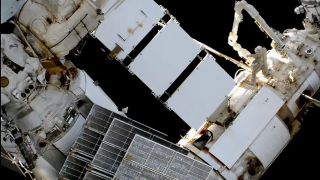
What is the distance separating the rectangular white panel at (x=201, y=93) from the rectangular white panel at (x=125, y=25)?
2.71 feet

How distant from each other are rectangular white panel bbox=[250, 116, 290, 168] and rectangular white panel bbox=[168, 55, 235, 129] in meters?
0.77

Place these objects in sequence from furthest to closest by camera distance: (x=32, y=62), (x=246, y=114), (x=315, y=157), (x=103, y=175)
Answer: (x=315, y=157) < (x=246, y=114) < (x=103, y=175) < (x=32, y=62)

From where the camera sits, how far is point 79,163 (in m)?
6.35

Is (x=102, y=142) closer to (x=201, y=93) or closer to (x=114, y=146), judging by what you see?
(x=114, y=146)

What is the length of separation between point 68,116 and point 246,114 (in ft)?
7.48

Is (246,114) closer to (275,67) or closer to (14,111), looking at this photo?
(275,67)

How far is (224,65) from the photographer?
9211 mm

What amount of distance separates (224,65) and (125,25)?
313 centimetres

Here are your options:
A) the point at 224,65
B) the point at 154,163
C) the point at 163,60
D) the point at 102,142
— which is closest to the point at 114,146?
the point at 102,142

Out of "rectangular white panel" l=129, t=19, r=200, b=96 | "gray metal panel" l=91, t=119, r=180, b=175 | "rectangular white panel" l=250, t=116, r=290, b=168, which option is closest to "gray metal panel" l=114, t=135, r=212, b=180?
"gray metal panel" l=91, t=119, r=180, b=175

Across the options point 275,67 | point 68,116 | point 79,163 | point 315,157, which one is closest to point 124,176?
point 79,163

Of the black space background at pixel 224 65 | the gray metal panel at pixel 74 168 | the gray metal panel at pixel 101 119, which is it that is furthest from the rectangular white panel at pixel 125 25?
the black space background at pixel 224 65

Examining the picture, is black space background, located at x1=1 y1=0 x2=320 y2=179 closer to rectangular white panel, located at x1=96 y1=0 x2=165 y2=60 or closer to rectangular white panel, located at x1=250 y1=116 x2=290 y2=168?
rectangular white panel, located at x1=250 y1=116 x2=290 y2=168

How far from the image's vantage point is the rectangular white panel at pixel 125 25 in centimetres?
648
